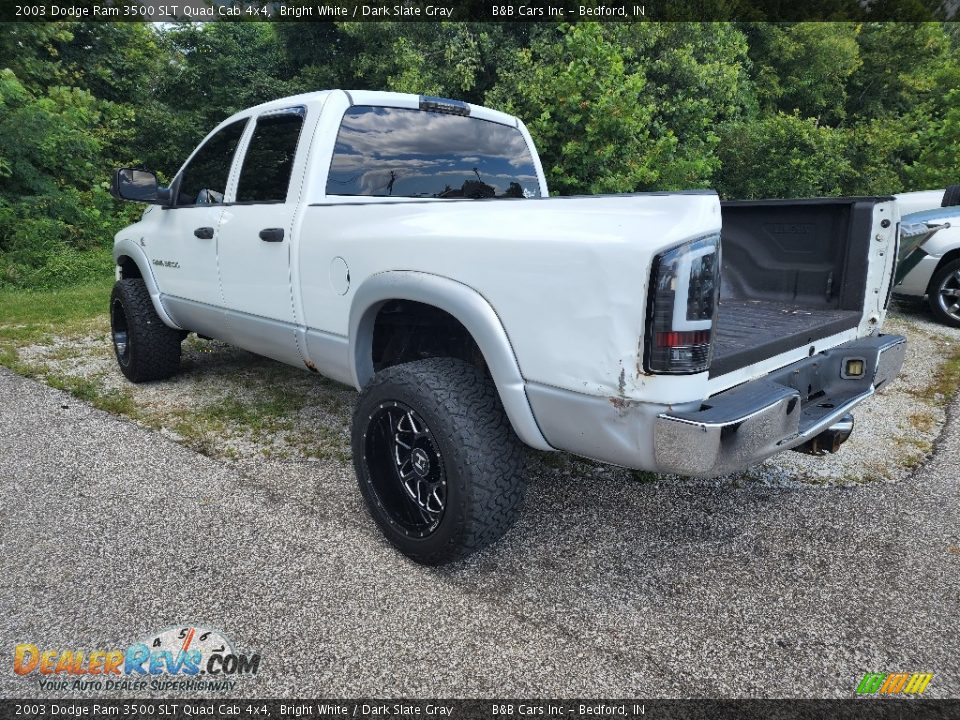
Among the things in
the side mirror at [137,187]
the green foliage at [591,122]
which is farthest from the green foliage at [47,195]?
the green foliage at [591,122]

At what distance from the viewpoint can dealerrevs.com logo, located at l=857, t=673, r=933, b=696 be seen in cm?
197

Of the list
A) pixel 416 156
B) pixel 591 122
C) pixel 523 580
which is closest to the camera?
pixel 523 580

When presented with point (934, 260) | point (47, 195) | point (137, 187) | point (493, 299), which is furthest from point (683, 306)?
point (47, 195)

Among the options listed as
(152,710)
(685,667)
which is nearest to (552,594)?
(685,667)

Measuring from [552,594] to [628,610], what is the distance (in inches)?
10.9

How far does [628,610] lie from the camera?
91.8 inches

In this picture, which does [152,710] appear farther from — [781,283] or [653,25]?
[653,25]

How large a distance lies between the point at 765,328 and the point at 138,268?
4268mm

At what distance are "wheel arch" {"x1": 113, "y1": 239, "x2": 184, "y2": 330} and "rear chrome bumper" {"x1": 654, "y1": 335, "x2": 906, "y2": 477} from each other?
3.74 m

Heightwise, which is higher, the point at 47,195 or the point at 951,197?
the point at 951,197

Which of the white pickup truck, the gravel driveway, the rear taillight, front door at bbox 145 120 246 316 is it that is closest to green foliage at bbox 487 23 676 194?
the white pickup truck

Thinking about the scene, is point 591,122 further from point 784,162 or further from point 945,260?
point 784,162

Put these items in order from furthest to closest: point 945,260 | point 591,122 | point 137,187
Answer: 1. point 591,122
2. point 945,260
3. point 137,187

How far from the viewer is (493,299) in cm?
220
